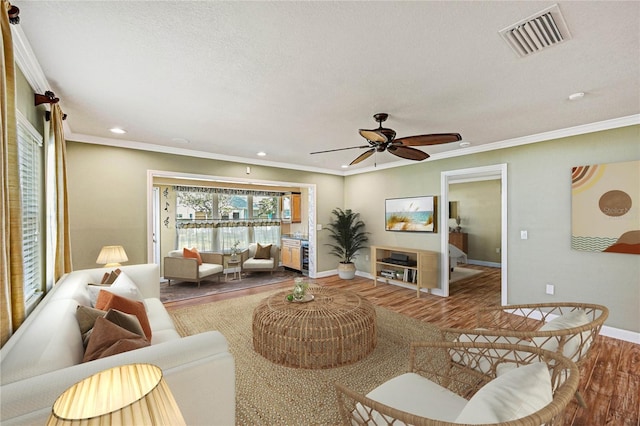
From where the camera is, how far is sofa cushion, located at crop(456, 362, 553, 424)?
35.1 inches

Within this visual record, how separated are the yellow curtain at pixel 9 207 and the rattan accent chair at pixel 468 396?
5.50ft

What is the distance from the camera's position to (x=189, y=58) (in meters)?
1.90

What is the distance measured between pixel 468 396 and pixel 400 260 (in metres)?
3.15

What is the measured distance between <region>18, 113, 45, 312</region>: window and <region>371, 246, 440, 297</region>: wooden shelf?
4733 mm

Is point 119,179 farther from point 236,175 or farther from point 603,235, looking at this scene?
point 603,235

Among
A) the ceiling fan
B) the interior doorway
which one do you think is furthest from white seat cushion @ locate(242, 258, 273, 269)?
the ceiling fan

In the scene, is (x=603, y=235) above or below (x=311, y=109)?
below

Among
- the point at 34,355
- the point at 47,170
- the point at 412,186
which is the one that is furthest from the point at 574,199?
the point at 47,170

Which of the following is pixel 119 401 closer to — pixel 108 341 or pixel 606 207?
pixel 108 341

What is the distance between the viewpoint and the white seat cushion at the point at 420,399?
131cm

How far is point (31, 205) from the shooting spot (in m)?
2.14

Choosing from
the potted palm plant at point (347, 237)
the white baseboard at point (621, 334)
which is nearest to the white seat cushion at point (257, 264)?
the potted palm plant at point (347, 237)

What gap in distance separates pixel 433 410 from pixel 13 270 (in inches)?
91.3

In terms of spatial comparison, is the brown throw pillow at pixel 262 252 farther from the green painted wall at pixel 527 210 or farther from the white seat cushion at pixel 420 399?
the white seat cushion at pixel 420 399
